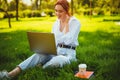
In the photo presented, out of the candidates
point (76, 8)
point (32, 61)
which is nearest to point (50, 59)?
point (32, 61)

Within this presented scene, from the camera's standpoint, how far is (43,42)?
3717 mm

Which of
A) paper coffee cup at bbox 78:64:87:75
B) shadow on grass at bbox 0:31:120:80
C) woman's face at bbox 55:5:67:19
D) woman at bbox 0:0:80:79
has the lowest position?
shadow on grass at bbox 0:31:120:80

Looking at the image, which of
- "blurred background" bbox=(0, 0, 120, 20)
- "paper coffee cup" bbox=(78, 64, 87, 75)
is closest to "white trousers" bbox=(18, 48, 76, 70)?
"paper coffee cup" bbox=(78, 64, 87, 75)

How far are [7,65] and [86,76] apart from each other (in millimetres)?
1411

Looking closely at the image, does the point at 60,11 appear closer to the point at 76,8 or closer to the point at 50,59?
the point at 50,59

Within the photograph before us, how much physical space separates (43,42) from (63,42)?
0.38 m

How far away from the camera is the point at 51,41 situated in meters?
3.63

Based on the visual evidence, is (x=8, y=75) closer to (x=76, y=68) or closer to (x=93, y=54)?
(x=76, y=68)

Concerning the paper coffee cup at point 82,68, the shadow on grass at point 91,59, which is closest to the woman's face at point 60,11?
the shadow on grass at point 91,59

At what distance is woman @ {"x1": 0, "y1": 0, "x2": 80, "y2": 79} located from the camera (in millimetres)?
3836

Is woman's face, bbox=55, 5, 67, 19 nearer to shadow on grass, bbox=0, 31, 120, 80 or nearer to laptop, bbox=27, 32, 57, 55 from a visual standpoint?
laptop, bbox=27, 32, 57, 55

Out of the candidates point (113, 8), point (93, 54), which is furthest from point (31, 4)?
point (93, 54)

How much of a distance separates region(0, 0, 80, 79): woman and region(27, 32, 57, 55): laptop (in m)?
0.10

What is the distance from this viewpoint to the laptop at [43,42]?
3627 mm
